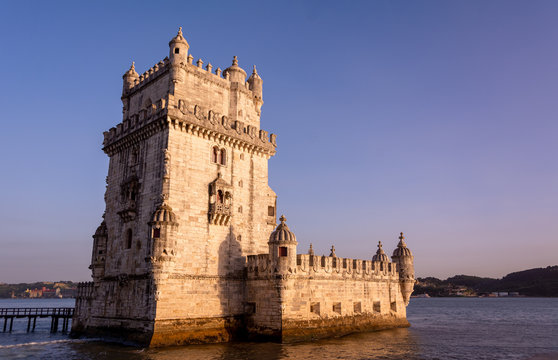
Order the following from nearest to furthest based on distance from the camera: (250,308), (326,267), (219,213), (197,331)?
(197,331) < (219,213) < (250,308) < (326,267)

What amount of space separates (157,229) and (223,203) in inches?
235

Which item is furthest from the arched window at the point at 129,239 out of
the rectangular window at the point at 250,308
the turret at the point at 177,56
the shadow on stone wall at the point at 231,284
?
the turret at the point at 177,56

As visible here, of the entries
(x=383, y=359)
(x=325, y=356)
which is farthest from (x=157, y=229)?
(x=383, y=359)

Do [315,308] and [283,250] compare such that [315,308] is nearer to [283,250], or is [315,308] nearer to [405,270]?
[283,250]

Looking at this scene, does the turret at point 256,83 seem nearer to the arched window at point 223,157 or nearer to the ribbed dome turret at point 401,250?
the arched window at point 223,157

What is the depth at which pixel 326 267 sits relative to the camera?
1430 inches

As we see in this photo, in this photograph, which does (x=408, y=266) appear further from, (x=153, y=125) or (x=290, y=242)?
(x=153, y=125)

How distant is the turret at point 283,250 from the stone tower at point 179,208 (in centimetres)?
372

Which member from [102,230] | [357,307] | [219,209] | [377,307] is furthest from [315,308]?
[102,230]

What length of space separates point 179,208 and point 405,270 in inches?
1022

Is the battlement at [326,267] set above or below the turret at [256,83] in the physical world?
below

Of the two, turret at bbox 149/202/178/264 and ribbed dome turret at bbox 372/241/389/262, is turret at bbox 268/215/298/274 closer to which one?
turret at bbox 149/202/178/264

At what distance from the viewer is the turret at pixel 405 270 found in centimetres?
4553

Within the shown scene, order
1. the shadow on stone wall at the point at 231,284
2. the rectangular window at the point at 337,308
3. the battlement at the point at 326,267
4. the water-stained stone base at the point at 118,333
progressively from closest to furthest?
1. the water-stained stone base at the point at 118,333
2. the shadow on stone wall at the point at 231,284
3. the battlement at the point at 326,267
4. the rectangular window at the point at 337,308
